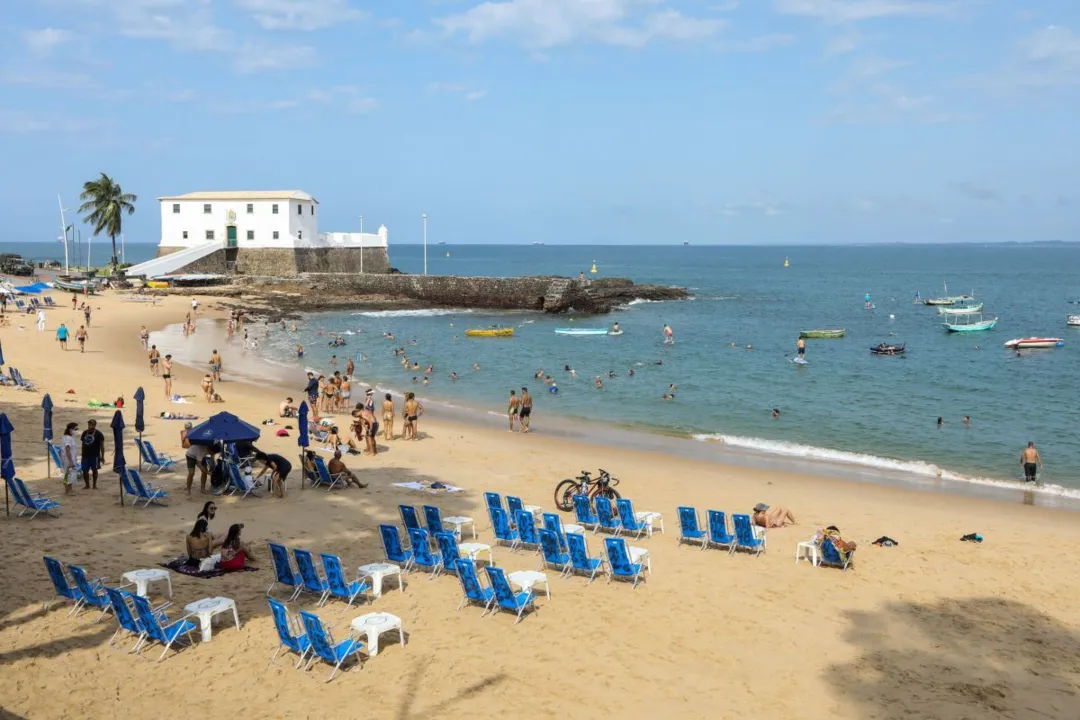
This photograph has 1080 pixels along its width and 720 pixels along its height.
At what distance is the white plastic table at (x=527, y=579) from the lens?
36.3 feet

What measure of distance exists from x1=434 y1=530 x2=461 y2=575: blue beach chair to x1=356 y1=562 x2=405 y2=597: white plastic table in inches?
28.1

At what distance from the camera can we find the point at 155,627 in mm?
9406

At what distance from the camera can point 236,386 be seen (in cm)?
3164

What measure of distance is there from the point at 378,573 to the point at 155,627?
2.74m

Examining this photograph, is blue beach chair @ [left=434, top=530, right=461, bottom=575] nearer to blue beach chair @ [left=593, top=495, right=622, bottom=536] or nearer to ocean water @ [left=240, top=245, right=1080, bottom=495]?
blue beach chair @ [left=593, top=495, right=622, bottom=536]

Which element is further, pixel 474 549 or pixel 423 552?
pixel 474 549

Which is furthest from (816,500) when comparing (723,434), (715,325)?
(715,325)

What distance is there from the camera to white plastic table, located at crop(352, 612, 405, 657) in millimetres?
9500

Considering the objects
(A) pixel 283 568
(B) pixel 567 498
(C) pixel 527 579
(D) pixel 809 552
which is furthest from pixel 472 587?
(D) pixel 809 552

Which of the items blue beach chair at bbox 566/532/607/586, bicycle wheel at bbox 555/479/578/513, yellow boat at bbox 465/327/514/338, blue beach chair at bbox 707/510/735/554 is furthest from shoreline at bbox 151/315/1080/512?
yellow boat at bbox 465/327/514/338

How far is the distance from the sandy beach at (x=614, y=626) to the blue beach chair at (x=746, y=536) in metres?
0.19

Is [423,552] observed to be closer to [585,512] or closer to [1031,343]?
[585,512]

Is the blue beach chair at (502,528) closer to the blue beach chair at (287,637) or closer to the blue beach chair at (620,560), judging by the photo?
the blue beach chair at (620,560)

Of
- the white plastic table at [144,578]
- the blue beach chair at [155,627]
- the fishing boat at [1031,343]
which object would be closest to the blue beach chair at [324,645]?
the blue beach chair at [155,627]
